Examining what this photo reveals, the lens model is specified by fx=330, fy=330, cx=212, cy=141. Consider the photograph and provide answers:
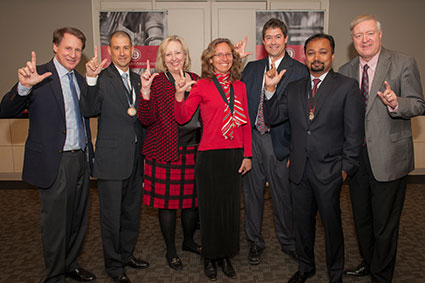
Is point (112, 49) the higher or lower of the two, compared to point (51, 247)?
higher

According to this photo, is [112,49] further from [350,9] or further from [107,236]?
[350,9]

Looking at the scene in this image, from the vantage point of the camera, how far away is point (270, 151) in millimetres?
2928

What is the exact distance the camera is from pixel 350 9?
5457 mm

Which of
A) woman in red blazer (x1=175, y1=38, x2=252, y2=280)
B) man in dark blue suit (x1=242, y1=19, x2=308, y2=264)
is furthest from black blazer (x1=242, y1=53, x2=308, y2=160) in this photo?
woman in red blazer (x1=175, y1=38, x2=252, y2=280)

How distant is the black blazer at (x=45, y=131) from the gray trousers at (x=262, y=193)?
61.5 inches

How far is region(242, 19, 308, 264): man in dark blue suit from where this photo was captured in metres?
2.87

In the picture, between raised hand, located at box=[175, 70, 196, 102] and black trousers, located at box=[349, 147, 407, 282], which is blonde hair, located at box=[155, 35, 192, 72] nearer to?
raised hand, located at box=[175, 70, 196, 102]

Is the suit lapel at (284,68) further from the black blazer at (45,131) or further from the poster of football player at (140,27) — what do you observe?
the poster of football player at (140,27)

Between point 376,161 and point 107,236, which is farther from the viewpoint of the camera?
point 107,236

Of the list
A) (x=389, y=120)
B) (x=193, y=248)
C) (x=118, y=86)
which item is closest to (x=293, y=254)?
(x=193, y=248)

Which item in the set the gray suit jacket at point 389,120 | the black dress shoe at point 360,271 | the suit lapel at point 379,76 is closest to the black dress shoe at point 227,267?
the black dress shoe at point 360,271

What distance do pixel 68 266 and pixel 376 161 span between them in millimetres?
2524

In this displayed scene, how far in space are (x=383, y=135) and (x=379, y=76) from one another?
1.39 ft

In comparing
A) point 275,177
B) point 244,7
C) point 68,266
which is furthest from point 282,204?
point 244,7
